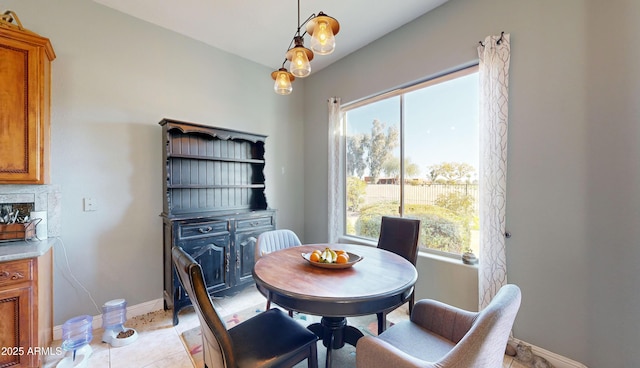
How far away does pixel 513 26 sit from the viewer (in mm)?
2012

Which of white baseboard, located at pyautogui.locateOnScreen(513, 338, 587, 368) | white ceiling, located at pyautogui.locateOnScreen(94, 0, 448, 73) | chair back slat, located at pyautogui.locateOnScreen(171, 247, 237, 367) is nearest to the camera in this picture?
chair back slat, located at pyautogui.locateOnScreen(171, 247, 237, 367)

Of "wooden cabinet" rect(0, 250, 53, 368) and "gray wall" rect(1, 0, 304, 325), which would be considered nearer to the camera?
"wooden cabinet" rect(0, 250, 53, 368)

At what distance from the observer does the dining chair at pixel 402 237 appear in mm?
2203

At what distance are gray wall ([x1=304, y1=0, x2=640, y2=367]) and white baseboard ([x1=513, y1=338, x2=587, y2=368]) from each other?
0.13 feet

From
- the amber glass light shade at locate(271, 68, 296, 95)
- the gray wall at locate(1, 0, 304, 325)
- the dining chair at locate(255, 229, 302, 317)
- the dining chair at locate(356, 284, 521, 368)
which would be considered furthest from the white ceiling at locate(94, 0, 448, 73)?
the dining chair at locate(356, 284, 521, 368)

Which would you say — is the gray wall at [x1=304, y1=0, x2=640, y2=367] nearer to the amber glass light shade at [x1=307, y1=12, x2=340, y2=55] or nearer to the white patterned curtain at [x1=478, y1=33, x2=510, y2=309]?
the white patterned curtain at [x1=478, y1=33, x2=510, y2=309]

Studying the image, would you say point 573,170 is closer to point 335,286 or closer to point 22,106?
point 335,286

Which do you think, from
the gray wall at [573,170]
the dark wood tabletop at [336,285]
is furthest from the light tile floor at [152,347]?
the dark wood tabletop at [336,285]

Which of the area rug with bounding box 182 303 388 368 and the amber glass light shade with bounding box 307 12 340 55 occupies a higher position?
the amber glass light shade with bounding box 307 12 340 55

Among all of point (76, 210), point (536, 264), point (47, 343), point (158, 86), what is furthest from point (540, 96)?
point (47, 343)

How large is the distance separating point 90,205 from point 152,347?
1.41m

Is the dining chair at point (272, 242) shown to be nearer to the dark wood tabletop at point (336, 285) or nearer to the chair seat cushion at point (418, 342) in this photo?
the dark wood tabletop at point (336, 285)

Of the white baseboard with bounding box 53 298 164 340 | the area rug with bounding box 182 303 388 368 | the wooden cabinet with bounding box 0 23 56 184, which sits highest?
the wooden cabinet with bounding box 0 23 56 184

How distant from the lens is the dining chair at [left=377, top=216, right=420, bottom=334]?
7.23 feet
